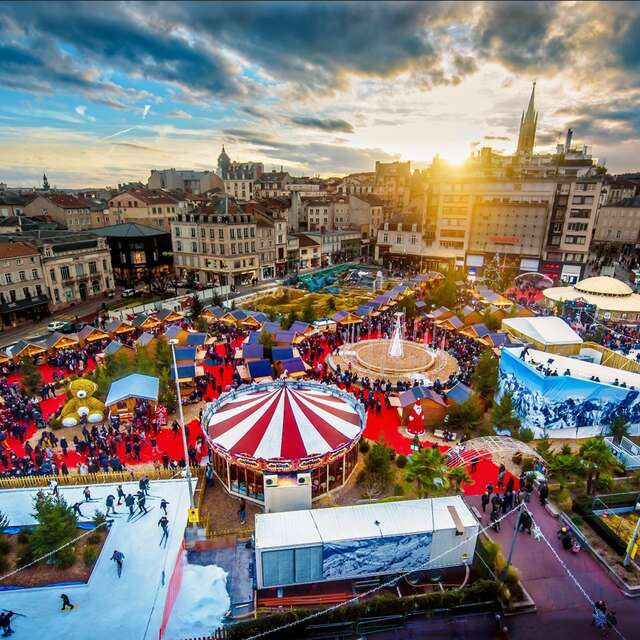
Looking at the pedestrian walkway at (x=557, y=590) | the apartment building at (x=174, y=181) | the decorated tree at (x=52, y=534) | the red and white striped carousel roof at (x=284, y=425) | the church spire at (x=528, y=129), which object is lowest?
the pedestrian walkway at (x=557, y=590)

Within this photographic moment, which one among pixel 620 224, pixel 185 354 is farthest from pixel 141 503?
pixel 620 224

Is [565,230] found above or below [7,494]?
above

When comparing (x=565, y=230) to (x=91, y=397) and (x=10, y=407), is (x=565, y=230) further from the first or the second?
(x=10, y=407)

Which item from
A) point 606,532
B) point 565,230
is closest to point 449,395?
point 606,532

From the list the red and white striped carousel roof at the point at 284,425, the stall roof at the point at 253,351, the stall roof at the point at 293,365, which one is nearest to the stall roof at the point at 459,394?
the red and white striped carousel roof at the point at 284,425

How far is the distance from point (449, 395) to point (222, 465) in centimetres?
1449

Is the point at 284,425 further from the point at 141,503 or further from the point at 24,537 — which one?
the point at 24,537

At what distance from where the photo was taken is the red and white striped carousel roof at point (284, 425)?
19.3 meters

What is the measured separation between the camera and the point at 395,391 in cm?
2927

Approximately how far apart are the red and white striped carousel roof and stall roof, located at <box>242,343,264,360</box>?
9.13 meters

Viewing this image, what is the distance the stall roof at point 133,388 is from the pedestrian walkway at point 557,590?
20297 mm

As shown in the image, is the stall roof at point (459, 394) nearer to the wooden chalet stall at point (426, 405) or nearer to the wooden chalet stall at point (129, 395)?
the wooden chalet stall at point (426, 405)

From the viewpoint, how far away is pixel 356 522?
51.1 ft

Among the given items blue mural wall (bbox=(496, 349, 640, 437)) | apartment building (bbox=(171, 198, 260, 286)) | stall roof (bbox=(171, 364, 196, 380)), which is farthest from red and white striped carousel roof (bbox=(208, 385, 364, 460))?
apartment building (bbox=(171, 198, 260, 286))
